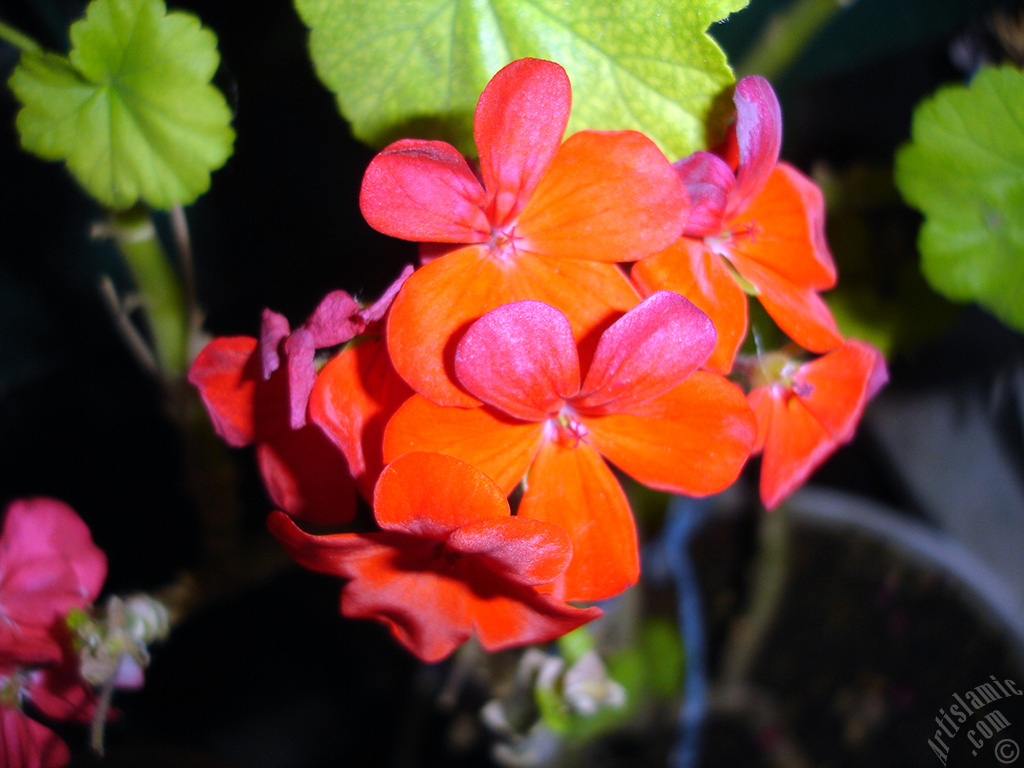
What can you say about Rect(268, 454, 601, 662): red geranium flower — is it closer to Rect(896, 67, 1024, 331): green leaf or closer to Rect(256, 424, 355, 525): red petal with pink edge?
Rect(256, 424, 355, 525): red petal with pink edge

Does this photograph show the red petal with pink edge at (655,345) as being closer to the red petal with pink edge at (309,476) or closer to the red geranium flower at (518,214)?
the red geranium flower at (518,214)

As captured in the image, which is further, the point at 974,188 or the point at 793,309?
the point at 974,188

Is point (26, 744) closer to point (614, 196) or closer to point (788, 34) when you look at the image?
point (614, 196)

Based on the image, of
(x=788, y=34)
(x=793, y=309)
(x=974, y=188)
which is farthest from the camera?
(x=788, y=34)

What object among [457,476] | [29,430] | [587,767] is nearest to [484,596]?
[457,476]

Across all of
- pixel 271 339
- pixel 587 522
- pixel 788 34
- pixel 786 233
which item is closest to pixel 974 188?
pixel 786 233

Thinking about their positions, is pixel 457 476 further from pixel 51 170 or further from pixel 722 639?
pixel 722 639

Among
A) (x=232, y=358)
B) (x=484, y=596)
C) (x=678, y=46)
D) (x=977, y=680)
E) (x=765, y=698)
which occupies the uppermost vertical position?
(x=678, y=46)
